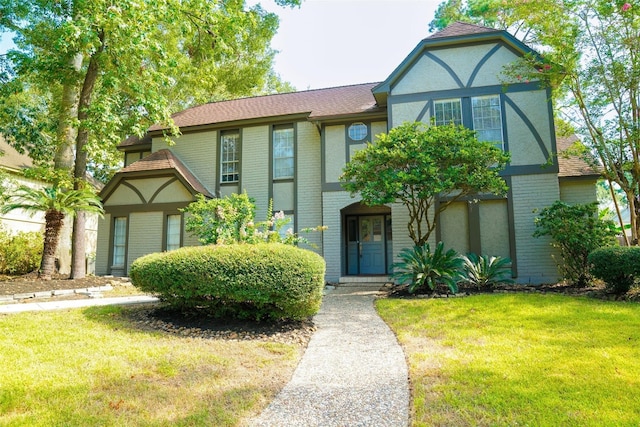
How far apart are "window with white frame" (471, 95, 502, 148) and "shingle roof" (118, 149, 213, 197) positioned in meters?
9.17

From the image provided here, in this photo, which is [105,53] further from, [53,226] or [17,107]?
[17,107]

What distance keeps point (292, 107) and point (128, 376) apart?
1180 cm

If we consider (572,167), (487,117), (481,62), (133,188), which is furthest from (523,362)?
(133,188)

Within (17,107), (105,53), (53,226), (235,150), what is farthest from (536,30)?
(17,107)

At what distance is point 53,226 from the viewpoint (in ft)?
32.5

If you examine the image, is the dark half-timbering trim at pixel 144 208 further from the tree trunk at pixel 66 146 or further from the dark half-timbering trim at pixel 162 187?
the tree trunk at pixel 66 146

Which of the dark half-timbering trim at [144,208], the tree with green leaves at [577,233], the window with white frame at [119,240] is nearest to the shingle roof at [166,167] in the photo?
the dark half-timbering trim at [144,208]

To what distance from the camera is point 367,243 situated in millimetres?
13945

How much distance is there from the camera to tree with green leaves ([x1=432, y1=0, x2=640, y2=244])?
9.11 m

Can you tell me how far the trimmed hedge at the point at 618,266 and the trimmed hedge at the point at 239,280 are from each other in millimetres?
5683

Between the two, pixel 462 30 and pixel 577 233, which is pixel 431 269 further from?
pixel 462 30

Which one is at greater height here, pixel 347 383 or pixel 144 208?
pixel 144 208

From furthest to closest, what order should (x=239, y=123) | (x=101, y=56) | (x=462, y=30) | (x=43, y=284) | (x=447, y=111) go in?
(x=239, y=123)
(x=462, y=30)
(x=447, y=111)
(x=101, y=56)
(x=43, y=284)

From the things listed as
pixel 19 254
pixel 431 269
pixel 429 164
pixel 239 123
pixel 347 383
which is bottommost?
pixel 347 383
